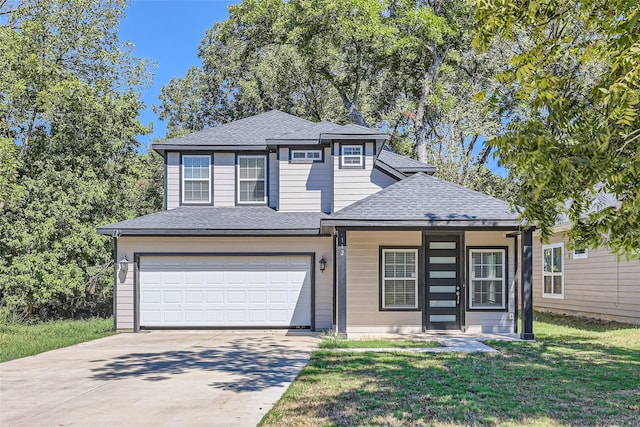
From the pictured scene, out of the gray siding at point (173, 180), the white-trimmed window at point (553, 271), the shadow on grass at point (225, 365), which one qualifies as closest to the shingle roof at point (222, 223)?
the gray siding at point (173, 180)

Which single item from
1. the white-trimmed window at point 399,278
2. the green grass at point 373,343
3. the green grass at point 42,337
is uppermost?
the white-trimmed window at point 399,278

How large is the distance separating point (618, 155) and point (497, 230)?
25.2ft

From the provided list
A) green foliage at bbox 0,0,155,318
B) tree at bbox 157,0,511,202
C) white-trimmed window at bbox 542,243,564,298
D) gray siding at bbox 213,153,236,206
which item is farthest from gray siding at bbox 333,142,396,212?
tree at bbox 157,0,511,202

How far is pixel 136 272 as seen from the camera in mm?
13883

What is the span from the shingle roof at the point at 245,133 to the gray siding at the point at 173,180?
413 millimetres

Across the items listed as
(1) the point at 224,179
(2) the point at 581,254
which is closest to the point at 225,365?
(1) the point at 224,179

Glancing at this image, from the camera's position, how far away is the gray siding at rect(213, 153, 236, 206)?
15633mm

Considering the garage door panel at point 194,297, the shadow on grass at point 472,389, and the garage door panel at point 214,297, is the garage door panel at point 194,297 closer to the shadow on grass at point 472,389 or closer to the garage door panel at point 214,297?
the garage door panel at point 214,297

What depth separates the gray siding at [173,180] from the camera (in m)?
15.7

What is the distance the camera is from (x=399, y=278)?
13008mm

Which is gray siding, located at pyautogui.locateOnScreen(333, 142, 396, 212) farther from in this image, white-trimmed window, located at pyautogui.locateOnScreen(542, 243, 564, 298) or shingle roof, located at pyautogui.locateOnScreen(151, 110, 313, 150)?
white-trimmed window, located at pyautogui.locateOnScreen(542, 243, 564, 298)

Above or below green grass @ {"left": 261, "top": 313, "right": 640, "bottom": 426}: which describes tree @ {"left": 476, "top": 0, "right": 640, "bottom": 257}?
above

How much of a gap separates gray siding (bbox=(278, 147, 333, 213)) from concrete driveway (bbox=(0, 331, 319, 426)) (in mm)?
4184

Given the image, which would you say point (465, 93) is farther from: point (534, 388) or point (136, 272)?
point (534, 388)
